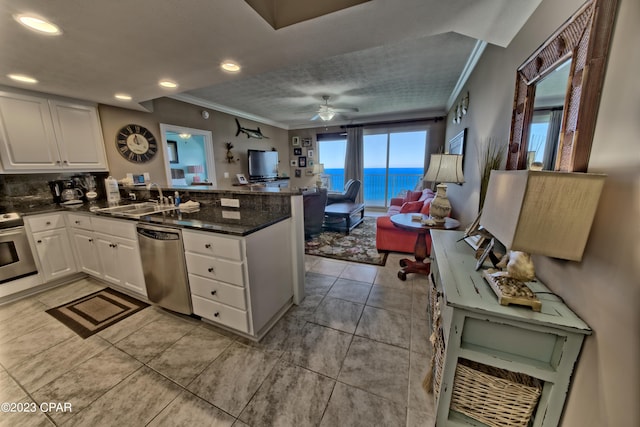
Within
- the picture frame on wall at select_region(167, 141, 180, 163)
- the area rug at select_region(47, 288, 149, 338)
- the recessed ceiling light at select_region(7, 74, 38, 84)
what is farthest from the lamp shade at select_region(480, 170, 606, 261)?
the picture frame on wall at select_region(167, 141, 180, 163)

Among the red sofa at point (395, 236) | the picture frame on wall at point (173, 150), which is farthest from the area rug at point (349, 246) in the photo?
the picture frame on wall at point (173, 150)

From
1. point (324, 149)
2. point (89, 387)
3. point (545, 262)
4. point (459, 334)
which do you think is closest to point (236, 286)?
point (89, 387)

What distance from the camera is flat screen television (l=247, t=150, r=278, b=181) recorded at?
17.9 ft

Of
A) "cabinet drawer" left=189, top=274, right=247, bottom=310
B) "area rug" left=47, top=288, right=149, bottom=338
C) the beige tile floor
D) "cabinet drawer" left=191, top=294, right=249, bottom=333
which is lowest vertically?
the beige tile floor

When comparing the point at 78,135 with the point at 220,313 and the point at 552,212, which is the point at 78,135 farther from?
the point at 552,212

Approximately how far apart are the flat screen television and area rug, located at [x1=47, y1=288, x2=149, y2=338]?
367 centimetres

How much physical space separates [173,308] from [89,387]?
2.08 ft

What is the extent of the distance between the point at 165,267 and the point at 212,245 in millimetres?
625

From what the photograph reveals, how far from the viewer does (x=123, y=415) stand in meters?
1.23

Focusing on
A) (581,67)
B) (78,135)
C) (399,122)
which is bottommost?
(581,67)

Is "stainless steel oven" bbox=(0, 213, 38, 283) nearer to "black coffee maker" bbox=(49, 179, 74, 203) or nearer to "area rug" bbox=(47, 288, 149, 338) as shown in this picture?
"area rug" bbox=(47, 288, 149, 338)

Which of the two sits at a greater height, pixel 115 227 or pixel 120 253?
pixel 115 227

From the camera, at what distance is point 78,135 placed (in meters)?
2.79

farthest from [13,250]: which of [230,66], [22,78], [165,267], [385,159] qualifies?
[385,159]
